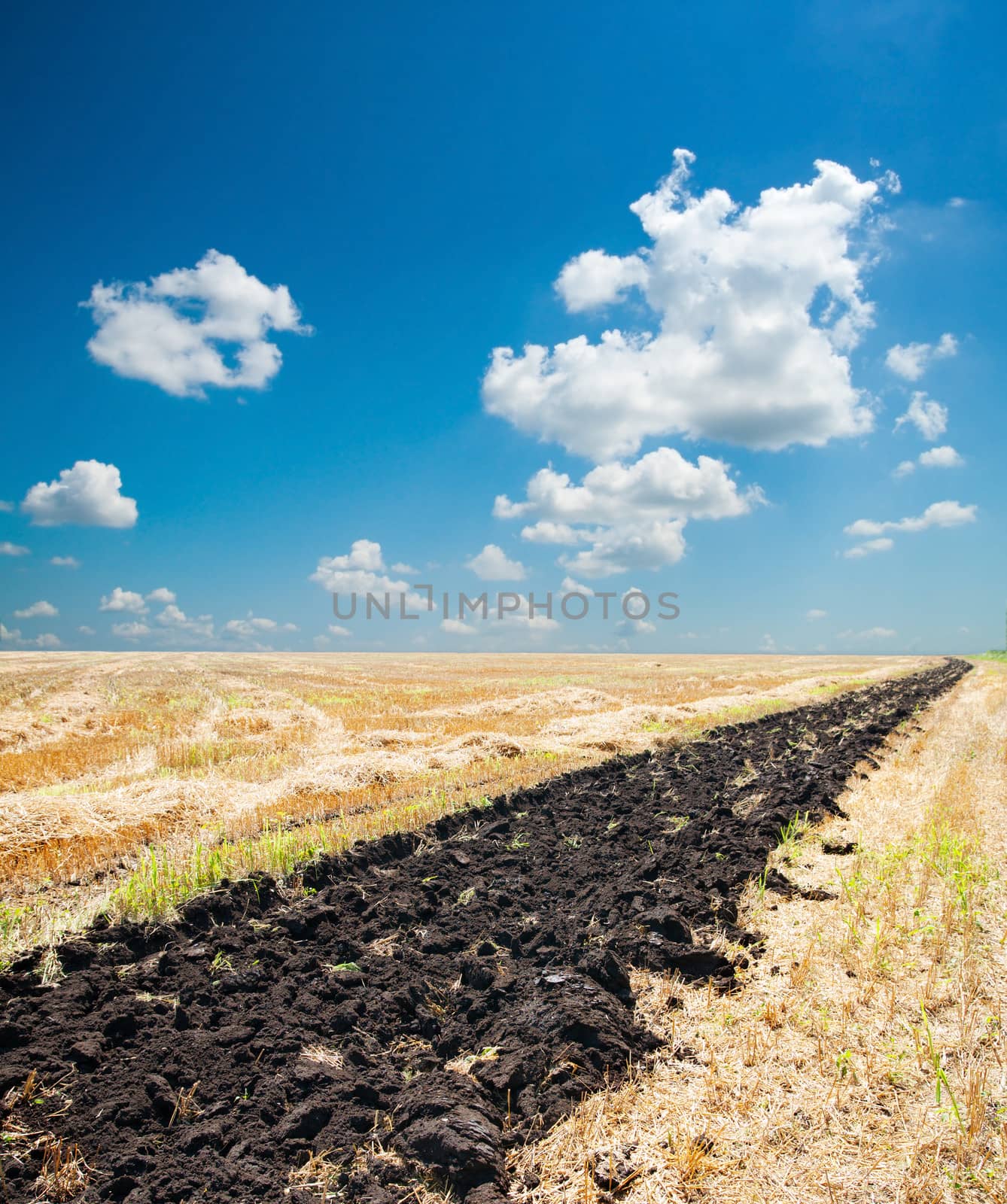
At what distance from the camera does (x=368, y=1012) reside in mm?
4574

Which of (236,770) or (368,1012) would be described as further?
(236,770)

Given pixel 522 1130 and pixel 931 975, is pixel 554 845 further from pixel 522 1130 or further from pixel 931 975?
pixel 522 1130

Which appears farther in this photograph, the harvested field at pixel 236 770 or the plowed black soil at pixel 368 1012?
the harvested field at pixel 236 770

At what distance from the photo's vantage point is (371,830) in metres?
8.64

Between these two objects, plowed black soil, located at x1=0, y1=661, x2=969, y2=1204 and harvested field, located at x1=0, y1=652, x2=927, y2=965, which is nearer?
plowed black soil, located at x1=0, y1=661, x2=969, y2=1204

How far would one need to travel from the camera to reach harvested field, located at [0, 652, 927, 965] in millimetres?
7289

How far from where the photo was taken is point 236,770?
12.7 meters

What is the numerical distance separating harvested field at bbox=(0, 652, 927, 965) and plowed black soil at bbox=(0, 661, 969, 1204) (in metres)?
1.05

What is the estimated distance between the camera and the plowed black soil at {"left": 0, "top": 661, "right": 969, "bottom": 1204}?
3.41m

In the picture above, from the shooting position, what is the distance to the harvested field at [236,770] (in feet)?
23.9

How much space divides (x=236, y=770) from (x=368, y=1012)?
9101mm

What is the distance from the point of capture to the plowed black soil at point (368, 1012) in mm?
3410

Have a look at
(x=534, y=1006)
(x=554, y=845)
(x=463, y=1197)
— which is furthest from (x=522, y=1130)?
(x=554, y=845)

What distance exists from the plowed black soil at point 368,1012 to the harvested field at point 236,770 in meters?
1.05
